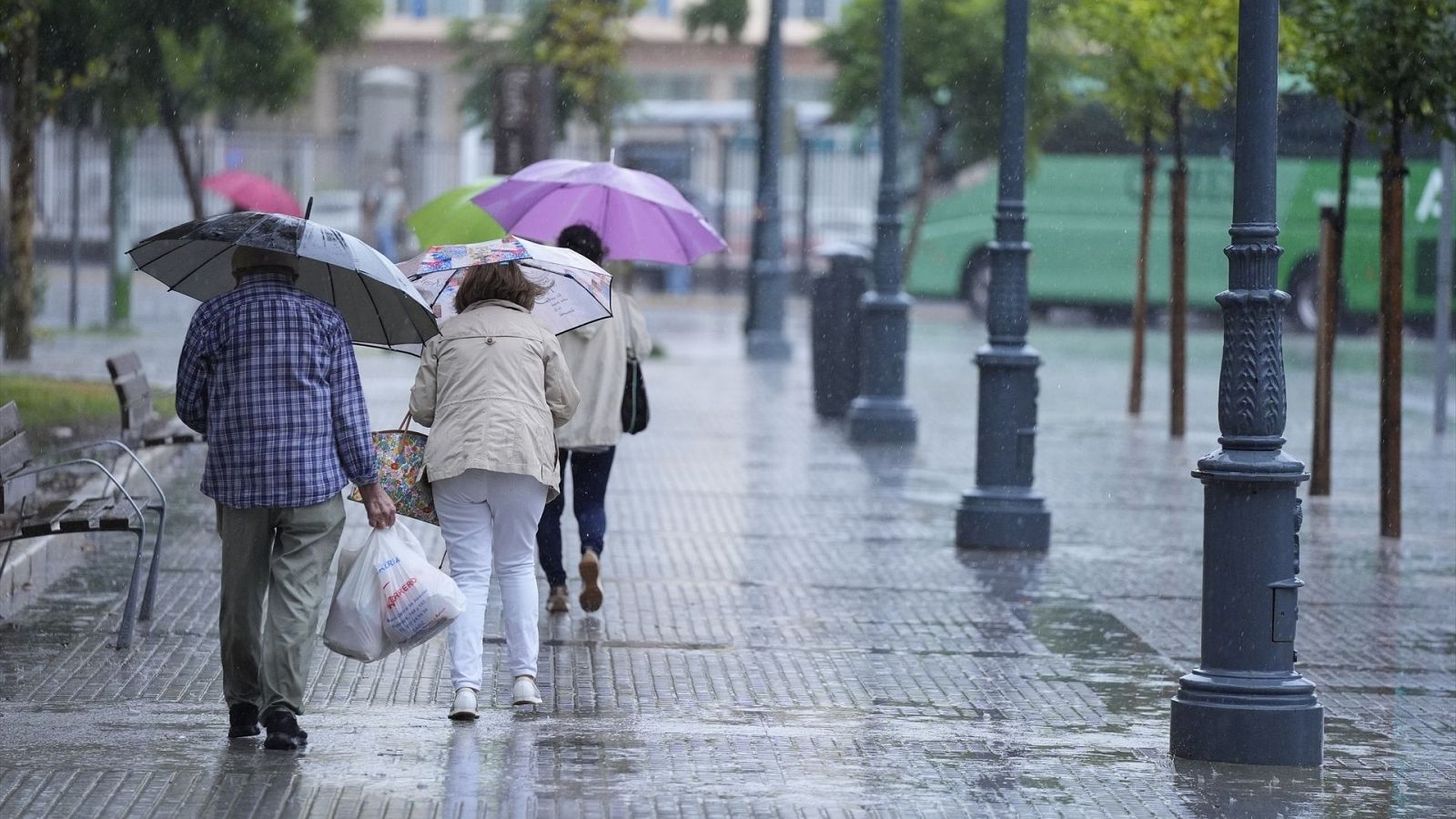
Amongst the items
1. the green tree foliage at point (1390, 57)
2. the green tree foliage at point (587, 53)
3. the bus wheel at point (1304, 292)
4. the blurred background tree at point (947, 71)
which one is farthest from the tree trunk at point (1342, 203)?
the bus wheel at point (1304, 292)

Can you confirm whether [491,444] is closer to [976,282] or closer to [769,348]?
[769,348]

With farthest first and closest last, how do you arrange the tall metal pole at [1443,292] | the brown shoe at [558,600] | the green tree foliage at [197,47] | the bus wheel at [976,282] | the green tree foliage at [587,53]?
the bus wheel at [976,282] → the green tree foliage at [587,53] → the green tree foliage at [197,47] → the tall metal pole at [1443,292] → the brown shoe at [558,600]

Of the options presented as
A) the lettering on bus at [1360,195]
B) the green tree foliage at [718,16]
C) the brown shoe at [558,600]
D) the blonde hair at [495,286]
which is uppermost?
the green tree foliage at [718,16]

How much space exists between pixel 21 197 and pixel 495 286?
12.0 meters

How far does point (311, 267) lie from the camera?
283 inches

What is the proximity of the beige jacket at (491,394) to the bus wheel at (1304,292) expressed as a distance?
27.7m

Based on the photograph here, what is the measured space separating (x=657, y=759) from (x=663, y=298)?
1269 inches

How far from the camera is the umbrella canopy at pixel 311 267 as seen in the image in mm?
6672

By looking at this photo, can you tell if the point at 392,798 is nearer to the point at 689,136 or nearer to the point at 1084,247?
the point at 1084,247

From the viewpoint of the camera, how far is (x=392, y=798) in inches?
240

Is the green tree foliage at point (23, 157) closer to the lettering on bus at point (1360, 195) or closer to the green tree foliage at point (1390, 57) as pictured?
the green tree foliage at point (1390, 57)

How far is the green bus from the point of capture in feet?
109

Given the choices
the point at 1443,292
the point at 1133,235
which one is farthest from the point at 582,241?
the point at 1133,235

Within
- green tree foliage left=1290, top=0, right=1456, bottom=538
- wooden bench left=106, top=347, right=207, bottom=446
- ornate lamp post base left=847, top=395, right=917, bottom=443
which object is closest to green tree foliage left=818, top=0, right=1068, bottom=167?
ornate lamp post base left=847, top=395, right=917, bottom=443
